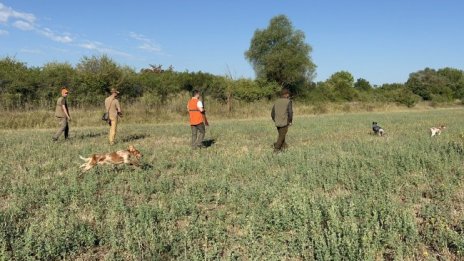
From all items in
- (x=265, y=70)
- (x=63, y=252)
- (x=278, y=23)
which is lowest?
(x=63, y=252)

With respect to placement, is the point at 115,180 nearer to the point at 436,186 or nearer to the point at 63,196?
the point at 63,196

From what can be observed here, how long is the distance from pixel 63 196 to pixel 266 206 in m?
3.41

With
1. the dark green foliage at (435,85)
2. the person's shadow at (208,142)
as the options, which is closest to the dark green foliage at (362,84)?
the dark green foliage at (435,85)

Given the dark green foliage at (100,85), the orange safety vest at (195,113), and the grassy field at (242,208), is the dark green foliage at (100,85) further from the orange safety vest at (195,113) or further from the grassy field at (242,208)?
the grassy field at (242,208)

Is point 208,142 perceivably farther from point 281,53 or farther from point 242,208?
point 281,53

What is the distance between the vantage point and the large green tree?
53219mm

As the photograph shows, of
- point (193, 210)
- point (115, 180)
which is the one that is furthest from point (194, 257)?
point (115, 180)

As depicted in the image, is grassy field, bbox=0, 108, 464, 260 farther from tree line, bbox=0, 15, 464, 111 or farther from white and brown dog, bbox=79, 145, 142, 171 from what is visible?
tree line, bbox=0, 15, 464, 111

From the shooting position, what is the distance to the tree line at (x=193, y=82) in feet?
99.0

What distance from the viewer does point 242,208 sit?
238 inches

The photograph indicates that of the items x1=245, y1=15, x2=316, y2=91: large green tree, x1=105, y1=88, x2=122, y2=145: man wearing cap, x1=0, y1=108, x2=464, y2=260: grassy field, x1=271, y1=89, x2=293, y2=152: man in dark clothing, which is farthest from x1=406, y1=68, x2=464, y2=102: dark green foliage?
x1=0, y1=108, x2=464, y2=260: grassy field

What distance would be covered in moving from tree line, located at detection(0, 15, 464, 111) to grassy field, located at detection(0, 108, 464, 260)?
69.9 feet

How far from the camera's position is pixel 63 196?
22.5 feet

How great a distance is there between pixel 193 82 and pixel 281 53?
1433 centimetres
